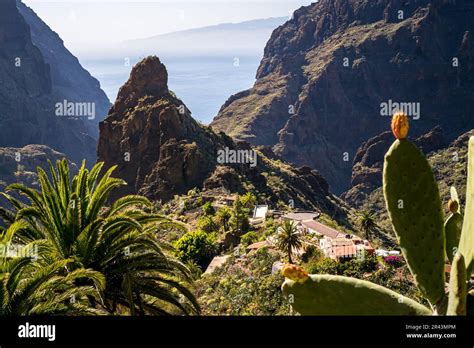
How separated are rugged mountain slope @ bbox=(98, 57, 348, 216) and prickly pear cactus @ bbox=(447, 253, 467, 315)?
54.4 metres

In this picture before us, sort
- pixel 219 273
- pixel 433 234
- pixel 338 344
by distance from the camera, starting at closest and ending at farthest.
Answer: pixel 338 344 < pixel 433 234 < pixel 219 273

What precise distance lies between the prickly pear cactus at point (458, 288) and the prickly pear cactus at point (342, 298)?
70 centimetres

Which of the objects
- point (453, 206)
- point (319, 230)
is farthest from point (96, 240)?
point (319, 230)

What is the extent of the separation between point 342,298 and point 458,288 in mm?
1080

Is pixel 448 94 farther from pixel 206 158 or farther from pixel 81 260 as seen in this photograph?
pixel 81 260

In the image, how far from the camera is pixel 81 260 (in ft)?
32.4

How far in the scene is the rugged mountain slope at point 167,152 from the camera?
210 ft

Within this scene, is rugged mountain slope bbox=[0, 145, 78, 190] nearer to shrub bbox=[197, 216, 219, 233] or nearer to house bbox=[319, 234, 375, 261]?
shrub bbox=[197, 216, 219, 233]

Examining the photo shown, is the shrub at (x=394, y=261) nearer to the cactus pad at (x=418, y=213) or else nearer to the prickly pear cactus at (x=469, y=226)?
the prickly pear cactus at (x=469, y=226)

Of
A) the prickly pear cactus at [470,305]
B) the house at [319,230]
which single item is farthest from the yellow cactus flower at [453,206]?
the house at [319,230]

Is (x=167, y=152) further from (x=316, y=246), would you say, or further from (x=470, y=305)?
(x=470, y=305)

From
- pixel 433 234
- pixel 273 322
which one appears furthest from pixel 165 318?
pixel 433 234

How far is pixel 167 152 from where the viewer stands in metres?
66.8

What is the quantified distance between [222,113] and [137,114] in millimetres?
124309
